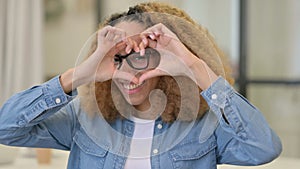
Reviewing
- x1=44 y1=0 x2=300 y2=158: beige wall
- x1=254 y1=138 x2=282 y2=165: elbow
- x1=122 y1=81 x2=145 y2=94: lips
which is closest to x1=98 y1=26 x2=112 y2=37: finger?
x1=122 y1=81 x2=145 y2=94: lips

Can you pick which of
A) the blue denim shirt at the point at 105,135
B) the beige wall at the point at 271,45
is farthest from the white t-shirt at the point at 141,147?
the beige wall at the point at 271,45

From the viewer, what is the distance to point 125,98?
3.59 ft

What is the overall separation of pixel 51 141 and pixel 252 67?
103 inches

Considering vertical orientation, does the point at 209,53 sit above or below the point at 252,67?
above

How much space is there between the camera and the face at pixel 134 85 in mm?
1028

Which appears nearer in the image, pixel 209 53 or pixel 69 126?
pixel 209 53

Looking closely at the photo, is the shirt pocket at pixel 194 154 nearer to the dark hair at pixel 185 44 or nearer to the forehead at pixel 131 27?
the dark hair at pixel 185 44

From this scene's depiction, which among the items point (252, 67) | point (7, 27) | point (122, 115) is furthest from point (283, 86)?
point (122, 115)

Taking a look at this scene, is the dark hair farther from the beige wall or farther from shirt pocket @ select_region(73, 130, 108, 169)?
the beige wall

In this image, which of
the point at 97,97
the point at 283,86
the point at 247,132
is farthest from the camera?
the point at 283,86

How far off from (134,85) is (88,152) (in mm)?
195

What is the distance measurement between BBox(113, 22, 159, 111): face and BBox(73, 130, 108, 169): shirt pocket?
125 millimetres

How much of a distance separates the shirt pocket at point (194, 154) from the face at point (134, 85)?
0.12 metres

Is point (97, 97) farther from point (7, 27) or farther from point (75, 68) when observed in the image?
point (7, 27)
